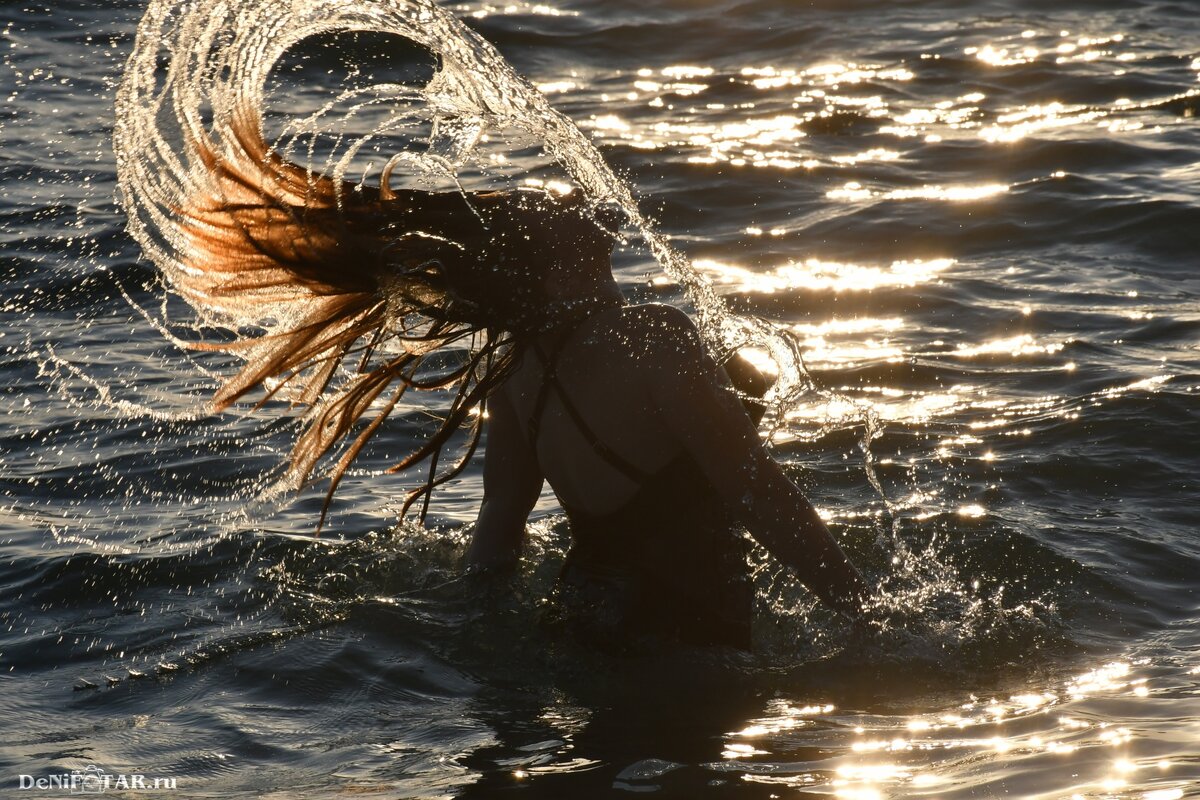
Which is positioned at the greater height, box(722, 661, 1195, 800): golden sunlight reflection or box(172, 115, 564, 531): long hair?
box(172, 115, 564, 531): long hair

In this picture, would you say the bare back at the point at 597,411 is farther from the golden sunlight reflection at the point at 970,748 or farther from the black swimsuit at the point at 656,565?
the golden sunlight reflection at the point at 970,748

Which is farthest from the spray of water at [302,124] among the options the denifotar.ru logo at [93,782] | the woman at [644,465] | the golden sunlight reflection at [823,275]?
the golden sunlight reflection at [823,275]

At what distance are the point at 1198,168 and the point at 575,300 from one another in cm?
733

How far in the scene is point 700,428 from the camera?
4.09 meters

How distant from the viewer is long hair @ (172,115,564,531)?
13.0 ft

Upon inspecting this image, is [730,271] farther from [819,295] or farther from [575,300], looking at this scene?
[575,300]

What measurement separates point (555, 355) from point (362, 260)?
62 centimetres

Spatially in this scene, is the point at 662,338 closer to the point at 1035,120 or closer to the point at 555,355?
the point at 555,355

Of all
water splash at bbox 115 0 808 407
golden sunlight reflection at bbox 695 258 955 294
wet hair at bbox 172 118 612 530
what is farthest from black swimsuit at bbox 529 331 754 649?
golden sunlight reflection at bbox 695 258 955 294

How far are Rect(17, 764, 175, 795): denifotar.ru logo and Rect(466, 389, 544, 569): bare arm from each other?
143 cm

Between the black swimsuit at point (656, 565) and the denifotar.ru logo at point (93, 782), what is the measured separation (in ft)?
4.33

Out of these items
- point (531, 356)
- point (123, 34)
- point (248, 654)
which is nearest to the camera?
point (531, 356)

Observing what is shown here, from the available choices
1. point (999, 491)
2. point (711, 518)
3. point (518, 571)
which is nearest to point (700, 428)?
point (711, 518)

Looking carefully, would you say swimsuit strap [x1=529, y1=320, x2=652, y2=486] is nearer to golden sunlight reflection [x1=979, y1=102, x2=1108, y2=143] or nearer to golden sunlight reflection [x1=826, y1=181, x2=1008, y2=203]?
golden sunlight reflection [x1=826, y1=181, x2=1008, y2=203]
